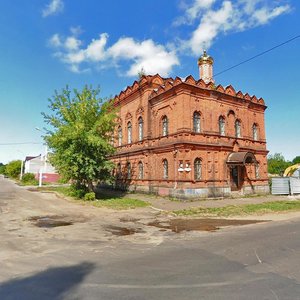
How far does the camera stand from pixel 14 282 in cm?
461

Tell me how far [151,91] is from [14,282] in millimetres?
21266

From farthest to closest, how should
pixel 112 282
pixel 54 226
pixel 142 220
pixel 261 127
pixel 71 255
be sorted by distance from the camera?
pixel 261 127
pixel 142 220
pixel 54 226
pixel 71 255
pixel 112 282

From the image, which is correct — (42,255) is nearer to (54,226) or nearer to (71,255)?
(71,255)

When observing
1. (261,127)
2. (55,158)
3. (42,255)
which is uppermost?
(261,127)

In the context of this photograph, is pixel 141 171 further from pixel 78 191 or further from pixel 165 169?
pixel 78 191

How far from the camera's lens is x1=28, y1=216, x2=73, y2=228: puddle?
1049 centimetres

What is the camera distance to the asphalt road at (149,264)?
167 inches

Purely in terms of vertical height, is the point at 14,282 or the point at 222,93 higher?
the point at 222,93

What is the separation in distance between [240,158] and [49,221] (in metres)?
15.2

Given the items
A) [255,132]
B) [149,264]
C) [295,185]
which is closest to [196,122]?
[255,132]

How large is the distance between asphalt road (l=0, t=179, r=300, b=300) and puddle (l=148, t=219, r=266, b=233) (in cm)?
75

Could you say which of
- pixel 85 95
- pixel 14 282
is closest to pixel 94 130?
pixel 85 95

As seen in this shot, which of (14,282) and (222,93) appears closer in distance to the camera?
(14,282)

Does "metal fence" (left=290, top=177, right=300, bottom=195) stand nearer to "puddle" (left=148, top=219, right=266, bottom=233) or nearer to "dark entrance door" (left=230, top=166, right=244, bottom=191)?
"dark entrance door" (left=230, top=166, right=244, bottom=191)
